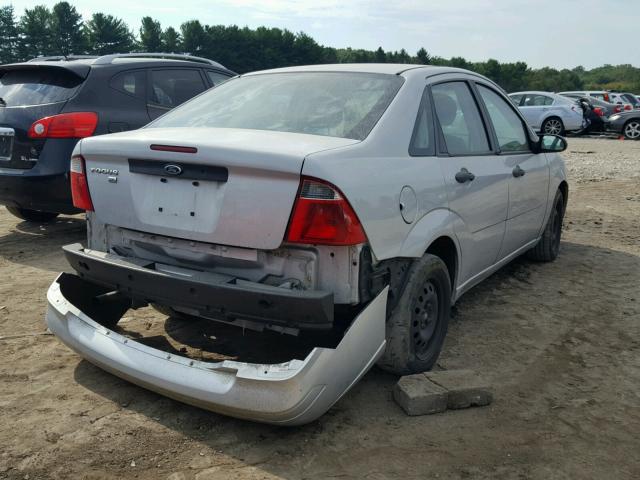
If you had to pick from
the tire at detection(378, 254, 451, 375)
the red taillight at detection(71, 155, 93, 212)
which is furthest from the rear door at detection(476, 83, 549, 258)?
the red taillight at detection(71, 155, 93, 212)

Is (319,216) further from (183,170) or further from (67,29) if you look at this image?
(67,29)

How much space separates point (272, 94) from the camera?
379 centimetres

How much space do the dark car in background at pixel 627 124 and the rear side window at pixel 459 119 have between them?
18.5 metres

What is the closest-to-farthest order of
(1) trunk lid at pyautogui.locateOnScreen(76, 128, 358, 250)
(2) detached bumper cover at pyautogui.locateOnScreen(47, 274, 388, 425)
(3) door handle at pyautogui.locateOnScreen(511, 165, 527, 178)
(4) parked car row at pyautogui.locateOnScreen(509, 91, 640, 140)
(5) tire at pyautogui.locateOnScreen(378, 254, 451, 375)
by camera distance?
(2) detached bumper cover at pyautogui.locateOnScreen(47, 274, 388, 425)
(1) trunk lid at pyautogui.locateOnScreen(76, 128, 358, 250)
(5) tire at pyautogui.locateOnScreen(378, 254, 451, 375)
(3) door handle at pyautogui.locateOnScreen(511, 165, 527, 178)
(4) parked car row at pyautogui.locateOnScreen(509, 91, 640, 140)

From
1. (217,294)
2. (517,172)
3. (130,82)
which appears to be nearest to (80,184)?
(217,294)

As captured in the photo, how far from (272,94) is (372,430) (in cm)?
198

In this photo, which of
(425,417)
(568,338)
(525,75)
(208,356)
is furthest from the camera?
(525,75)

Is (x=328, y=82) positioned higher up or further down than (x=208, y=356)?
higher up

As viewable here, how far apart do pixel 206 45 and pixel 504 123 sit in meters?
77.9

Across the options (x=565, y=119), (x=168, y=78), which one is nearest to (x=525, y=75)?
(x=565, y=119)

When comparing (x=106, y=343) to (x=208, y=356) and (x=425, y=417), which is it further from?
(x=425, y=417)

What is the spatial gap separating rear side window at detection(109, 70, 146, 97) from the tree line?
2401 inches

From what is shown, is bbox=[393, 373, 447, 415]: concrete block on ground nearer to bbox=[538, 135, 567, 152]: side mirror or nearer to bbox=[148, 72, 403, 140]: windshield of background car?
bbox=[148, 72, 403, 140]: windshield of background car

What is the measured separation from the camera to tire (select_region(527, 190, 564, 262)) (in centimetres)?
589
